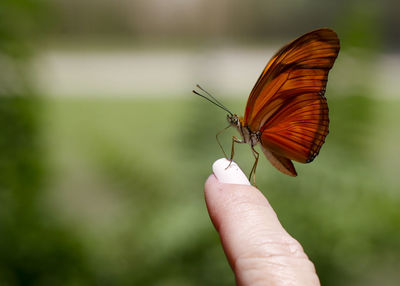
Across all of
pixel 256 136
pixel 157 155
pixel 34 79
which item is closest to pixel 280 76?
pixel 256 136

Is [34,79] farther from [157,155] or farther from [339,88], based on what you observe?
[157,155]

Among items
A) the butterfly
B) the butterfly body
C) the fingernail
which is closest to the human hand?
the fingernail

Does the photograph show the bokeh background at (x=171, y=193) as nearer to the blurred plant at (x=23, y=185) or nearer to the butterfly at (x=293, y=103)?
the blurred plant at (x=23, y=185)

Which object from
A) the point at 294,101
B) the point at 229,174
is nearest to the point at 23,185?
the point at 229,174

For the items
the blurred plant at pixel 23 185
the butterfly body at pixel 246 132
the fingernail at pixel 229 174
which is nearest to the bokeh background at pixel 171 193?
the blurred plant at pixel 23 185

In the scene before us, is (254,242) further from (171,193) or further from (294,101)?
(171,193)

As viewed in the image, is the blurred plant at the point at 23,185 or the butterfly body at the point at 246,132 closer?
the butterfly body at the point at 246,132
